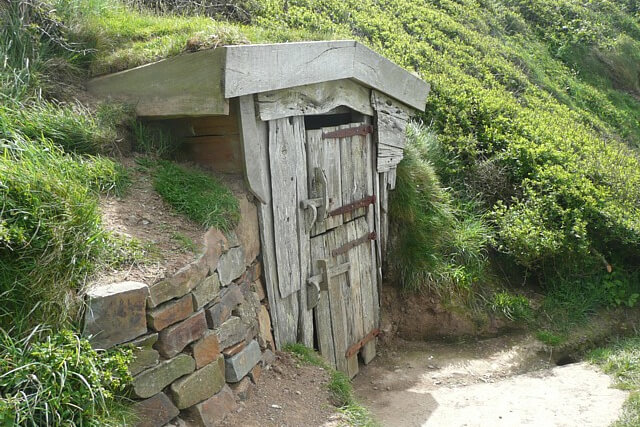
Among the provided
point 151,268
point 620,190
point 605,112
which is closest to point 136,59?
point 151,268

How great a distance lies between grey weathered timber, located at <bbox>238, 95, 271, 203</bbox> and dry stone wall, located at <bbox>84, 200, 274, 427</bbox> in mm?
176

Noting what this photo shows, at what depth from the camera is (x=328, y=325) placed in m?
5.46

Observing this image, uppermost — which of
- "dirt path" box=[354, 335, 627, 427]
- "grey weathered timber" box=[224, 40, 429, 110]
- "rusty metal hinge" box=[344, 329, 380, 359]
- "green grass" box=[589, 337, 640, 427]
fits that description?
"grey weathered timber" box=[224, 40, 429, 110]

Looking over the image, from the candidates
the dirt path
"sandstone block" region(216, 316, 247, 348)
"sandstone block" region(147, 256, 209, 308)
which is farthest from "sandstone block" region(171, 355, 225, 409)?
the dirt path

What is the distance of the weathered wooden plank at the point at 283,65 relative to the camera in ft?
13.3

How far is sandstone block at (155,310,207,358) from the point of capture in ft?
11.2

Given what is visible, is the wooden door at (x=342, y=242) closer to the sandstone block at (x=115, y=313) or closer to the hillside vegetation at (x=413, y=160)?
the hillside vegetation at (x=413, y=160)

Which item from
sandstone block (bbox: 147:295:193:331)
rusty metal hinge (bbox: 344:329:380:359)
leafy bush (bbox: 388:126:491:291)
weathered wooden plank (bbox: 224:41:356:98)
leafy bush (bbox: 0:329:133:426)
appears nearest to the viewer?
leafy bush (bbox: 0:329:133:426)

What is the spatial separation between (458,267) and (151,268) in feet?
13.8

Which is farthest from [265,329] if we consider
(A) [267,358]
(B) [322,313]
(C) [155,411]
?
(C) [155,411]

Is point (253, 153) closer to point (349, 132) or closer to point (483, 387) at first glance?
point (349, 132)

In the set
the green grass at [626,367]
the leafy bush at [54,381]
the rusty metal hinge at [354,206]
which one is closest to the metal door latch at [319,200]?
the rusty metal hinge at [354,206]

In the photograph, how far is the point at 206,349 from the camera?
375cm

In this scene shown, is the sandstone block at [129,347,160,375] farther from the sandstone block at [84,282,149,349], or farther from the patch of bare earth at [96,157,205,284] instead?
the patch of bare earth at [96,157,205,284]
